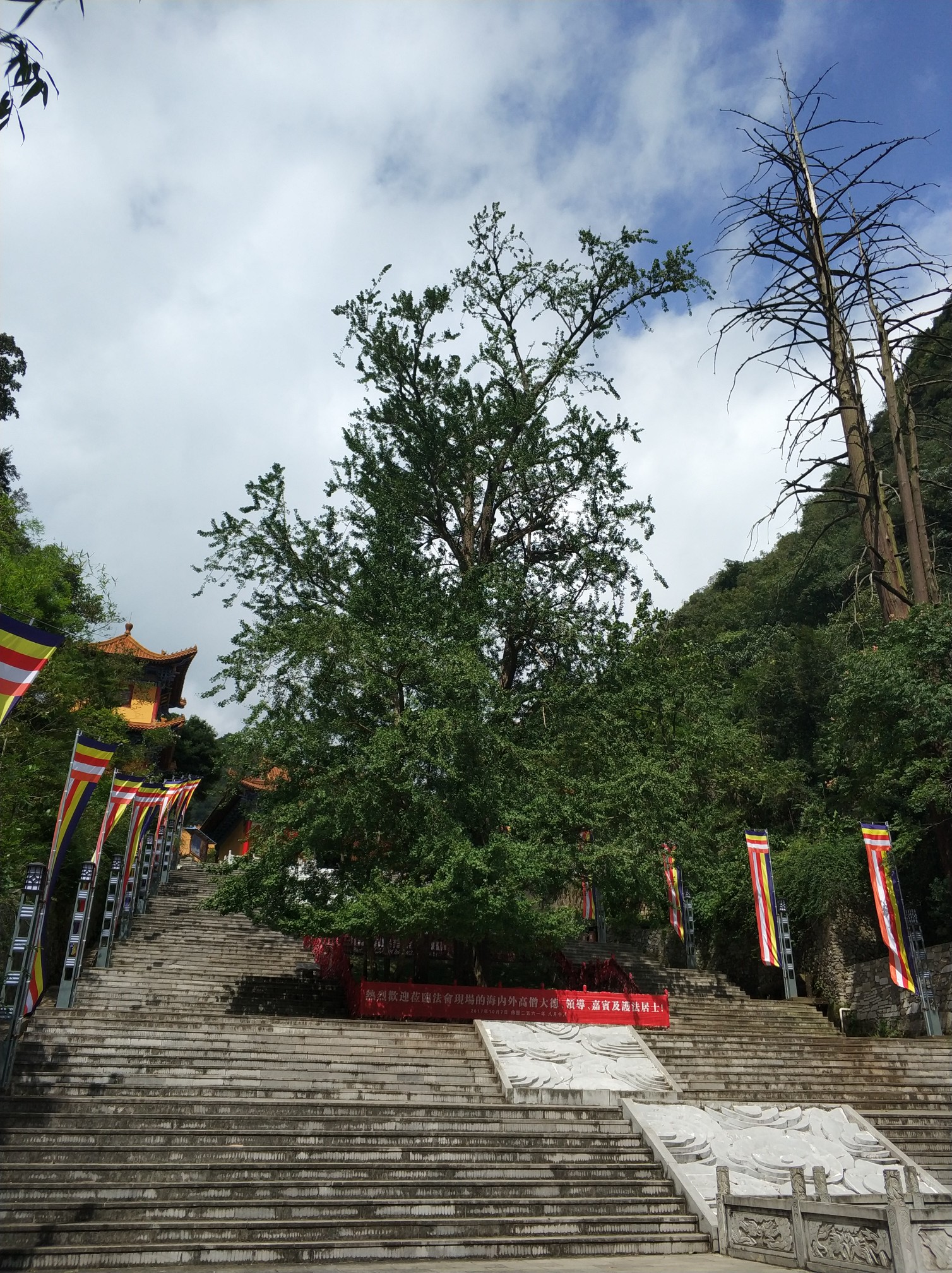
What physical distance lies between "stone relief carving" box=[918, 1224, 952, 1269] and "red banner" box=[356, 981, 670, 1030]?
7.81 m

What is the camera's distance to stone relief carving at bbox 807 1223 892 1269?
6672 millimetres

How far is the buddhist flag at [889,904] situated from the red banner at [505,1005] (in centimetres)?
399

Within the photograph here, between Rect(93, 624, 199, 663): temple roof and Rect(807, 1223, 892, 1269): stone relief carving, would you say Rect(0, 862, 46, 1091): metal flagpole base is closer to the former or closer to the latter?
Rect(807, 1223, 892, 1269): stone relief carving

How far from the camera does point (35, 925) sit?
34.2 ft

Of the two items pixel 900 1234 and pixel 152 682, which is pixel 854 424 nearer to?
pixel 900 1234

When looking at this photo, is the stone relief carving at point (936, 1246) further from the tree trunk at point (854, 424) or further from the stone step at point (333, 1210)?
the tree trunk at point (854, 424)

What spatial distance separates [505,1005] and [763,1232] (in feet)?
24.2

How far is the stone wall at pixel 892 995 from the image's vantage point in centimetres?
1511

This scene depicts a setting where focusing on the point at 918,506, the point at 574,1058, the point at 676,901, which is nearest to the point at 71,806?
the point at 574,1058

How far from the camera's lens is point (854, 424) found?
15000mm

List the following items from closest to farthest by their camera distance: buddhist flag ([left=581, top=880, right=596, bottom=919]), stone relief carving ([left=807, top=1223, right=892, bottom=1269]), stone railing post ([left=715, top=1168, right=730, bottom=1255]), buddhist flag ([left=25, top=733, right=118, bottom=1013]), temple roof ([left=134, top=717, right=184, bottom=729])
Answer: stone relief carving ([left=807, top=1223, right=892, bottom=1269]) → stone railing post ([left=715, top=1168, right=730, bottom=1255]) → buddhist flag ([left=25, top=733, right=118, bottom=1013]) → buddhist flag ([left=581, top=880, right=596, bottom=919]) → temple roof ([left=134, top=717, right=184, bottom=729])

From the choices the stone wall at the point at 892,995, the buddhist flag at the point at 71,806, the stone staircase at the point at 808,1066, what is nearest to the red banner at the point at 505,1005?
the stone staircase at the point at 808,1066

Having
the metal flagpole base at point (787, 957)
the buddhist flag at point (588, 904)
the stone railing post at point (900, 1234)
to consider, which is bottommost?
the stone railing post at point (900, 1234)

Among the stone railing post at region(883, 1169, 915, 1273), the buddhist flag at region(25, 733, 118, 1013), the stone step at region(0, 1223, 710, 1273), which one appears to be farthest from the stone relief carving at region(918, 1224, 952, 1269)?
the buddhist flag at region(25, 733, 118, 1013)
